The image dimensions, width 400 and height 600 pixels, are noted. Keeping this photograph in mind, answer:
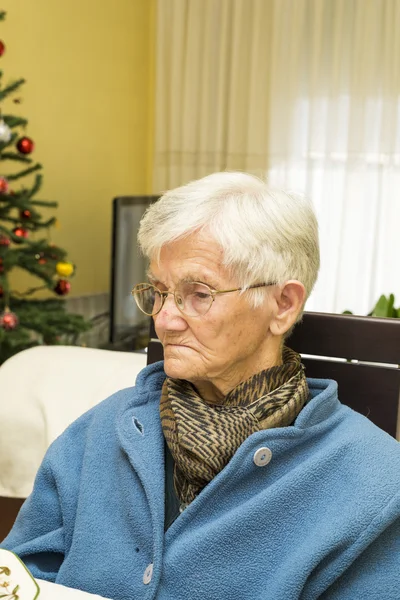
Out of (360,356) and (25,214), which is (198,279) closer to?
(360,356)

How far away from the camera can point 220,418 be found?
1192 mm

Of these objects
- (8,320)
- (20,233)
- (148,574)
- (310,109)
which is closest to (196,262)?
(148,574)

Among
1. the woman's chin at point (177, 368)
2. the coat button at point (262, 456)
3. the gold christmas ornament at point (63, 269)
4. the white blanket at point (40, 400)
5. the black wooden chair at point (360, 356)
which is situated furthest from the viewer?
the gold christmas ornament at point (63, 269)

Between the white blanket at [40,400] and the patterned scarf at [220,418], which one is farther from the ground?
the patterned scarf at [220,418]

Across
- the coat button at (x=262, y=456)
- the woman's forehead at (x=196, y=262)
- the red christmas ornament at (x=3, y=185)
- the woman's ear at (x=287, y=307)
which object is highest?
the red christmas ornament at (x=3, y=185)

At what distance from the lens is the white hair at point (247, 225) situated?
118cm

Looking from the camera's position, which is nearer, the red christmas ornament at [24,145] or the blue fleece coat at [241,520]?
the blue fleece coat at [241,520]

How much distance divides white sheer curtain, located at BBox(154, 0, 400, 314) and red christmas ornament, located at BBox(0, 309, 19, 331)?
197 centimetres

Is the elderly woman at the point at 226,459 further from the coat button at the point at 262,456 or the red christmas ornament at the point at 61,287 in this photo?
the red christmas ornament at the point at 61,287

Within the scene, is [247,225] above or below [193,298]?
Result: above

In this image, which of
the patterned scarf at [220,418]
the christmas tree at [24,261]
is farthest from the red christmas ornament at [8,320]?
the patterned scarf at [220,418]

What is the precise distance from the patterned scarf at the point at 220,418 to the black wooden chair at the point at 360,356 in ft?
0.55

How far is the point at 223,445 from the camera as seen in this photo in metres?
1.15

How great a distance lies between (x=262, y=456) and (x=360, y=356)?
1.24 feet
